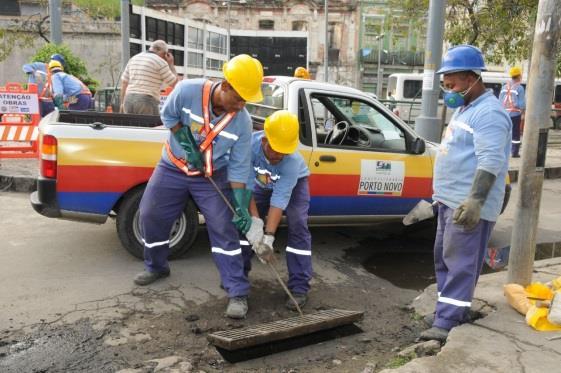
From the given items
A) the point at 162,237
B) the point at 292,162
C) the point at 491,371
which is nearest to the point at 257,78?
the point at 292,162

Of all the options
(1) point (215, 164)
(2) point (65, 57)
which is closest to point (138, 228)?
(1) point (215, 164)

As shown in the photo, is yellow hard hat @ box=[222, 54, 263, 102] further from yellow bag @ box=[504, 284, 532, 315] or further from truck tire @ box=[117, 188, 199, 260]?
yellow bag @ box=[504, 284, 532, 315]

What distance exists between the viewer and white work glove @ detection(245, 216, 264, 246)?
3.76 meters

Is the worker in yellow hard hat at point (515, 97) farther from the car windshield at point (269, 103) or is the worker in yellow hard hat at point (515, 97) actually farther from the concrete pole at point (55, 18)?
the concrete pole at point (55, 18)

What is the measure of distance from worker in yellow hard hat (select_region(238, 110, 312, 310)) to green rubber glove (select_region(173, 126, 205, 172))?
1.34ft

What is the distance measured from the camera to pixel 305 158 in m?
5.07

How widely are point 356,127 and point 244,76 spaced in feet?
7.73

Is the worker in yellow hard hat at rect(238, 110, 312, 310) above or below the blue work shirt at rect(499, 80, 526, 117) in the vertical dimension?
below

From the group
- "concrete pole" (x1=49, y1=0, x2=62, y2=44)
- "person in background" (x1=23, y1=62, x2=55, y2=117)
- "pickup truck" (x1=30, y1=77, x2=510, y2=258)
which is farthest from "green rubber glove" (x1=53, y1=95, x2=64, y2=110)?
"pickup truck" (x1=30, y1=77, x2=510, y2=258)

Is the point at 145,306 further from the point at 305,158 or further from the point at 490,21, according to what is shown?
the point at 490,21

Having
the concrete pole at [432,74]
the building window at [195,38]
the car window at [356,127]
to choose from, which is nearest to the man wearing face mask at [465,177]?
the car window at [356,127]

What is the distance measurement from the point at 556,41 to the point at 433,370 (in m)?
2.40

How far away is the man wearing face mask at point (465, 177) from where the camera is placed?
3.18 metres

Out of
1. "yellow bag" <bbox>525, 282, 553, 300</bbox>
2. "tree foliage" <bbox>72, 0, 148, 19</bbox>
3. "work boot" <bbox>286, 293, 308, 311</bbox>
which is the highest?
"tree foliage" <bbox>72, 0, 148, 19</bbox>
